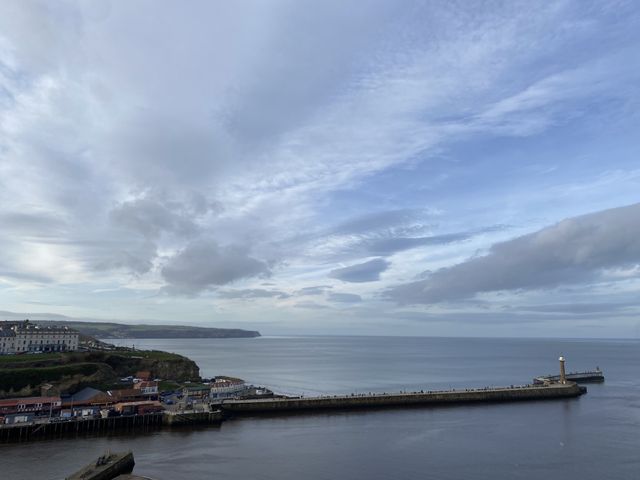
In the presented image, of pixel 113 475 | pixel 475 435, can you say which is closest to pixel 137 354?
pixel 113 475

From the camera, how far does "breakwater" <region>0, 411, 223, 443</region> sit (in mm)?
47250

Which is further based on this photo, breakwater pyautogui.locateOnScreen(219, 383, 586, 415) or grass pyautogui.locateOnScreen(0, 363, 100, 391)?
grass pyautogui.locateOnScreen(0, 363, 100, 391)

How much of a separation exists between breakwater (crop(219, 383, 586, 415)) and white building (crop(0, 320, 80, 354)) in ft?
170

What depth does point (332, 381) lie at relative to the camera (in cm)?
9588

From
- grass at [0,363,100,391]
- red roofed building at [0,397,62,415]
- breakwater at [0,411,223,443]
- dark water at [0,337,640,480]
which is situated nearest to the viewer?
dark water at [0,337,640,480]

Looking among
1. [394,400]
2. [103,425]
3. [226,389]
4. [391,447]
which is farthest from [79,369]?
[391,447]

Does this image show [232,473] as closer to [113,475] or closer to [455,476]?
[113,475]

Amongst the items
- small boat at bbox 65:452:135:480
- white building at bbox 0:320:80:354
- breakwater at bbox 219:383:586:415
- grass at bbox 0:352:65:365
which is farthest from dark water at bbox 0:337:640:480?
white building at bbox 0:320:80:354

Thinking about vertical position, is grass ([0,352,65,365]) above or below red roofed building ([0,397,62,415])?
above

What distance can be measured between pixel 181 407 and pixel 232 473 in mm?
22465

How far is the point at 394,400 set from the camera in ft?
217

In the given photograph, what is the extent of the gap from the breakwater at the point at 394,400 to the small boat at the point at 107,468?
22958 mm

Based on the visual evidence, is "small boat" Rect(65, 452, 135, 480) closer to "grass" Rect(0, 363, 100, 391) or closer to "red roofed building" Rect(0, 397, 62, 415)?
"red roofed building" Rect(0, 397, 62, 415)

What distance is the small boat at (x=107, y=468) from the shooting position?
108 feet
